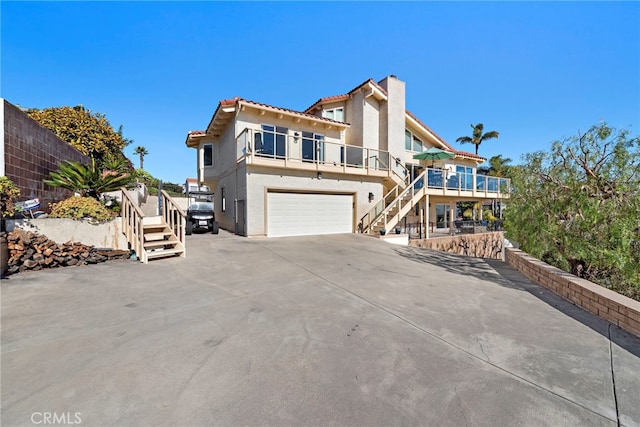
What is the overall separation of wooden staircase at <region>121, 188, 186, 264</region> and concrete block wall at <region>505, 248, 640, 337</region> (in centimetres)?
875

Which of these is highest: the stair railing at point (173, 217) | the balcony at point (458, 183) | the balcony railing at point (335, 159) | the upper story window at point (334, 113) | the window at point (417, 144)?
the upper story window at point (334, 113)

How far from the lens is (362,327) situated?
3357 millimetres

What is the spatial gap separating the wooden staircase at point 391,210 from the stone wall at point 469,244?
186cm

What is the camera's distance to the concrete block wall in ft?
11.5

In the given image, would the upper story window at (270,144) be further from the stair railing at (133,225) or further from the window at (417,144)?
the window at (417,144)

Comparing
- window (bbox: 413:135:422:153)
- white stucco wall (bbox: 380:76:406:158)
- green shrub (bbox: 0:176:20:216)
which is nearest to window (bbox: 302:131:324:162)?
white stucco wall (bbox: 380:76:406:158)

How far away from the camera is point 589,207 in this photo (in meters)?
5.36

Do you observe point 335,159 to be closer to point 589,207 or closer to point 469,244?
point 469,244

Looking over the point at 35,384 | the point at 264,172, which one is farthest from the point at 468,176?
the point at 35,384

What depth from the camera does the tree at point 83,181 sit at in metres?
6.94

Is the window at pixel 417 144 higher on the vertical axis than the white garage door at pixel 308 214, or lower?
higher

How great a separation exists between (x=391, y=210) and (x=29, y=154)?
13929 mm

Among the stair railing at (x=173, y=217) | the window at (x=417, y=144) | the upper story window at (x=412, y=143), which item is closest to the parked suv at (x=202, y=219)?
the stair railing at (x=173, y=217)

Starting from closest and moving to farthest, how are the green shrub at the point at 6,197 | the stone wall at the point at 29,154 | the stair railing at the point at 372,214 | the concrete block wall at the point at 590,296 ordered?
the concrete block wall at the point at 590,296 → the green shrub at the point at 6,197 → the stone wall at the point at 29,154 → the stair railing at the point at 372,214
